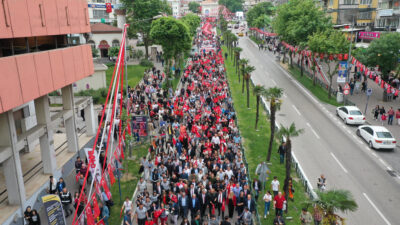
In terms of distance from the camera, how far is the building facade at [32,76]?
45.8ft

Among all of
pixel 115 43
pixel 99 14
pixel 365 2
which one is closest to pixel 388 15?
pixel 365 2

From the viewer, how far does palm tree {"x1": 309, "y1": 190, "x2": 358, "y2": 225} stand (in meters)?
11.3

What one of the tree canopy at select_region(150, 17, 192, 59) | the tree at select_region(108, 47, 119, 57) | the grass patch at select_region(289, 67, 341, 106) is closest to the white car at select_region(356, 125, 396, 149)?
the grass patch at select_region(289, 67, 341, 106)

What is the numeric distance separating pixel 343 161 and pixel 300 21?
28.2 m

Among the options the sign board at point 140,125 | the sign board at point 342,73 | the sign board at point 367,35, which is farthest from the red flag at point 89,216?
the sign board at point 367,35

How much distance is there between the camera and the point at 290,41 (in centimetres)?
A: 5366

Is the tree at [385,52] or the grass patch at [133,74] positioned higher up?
the tree at [385,52]

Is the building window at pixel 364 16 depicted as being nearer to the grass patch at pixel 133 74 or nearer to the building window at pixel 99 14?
the grass patch at pixel 133 74

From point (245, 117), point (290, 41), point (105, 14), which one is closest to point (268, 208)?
point (245, 117)

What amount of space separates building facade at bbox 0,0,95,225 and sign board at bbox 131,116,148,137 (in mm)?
3535

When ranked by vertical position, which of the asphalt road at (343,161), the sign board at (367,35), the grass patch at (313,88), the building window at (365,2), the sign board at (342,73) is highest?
the building window at (365,2)

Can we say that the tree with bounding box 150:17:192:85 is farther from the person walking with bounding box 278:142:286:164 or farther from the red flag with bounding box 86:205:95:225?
the red flag with bounding box 86:205:95:225

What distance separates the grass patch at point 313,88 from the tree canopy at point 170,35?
15.9 metres

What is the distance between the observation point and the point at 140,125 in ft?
72.6
